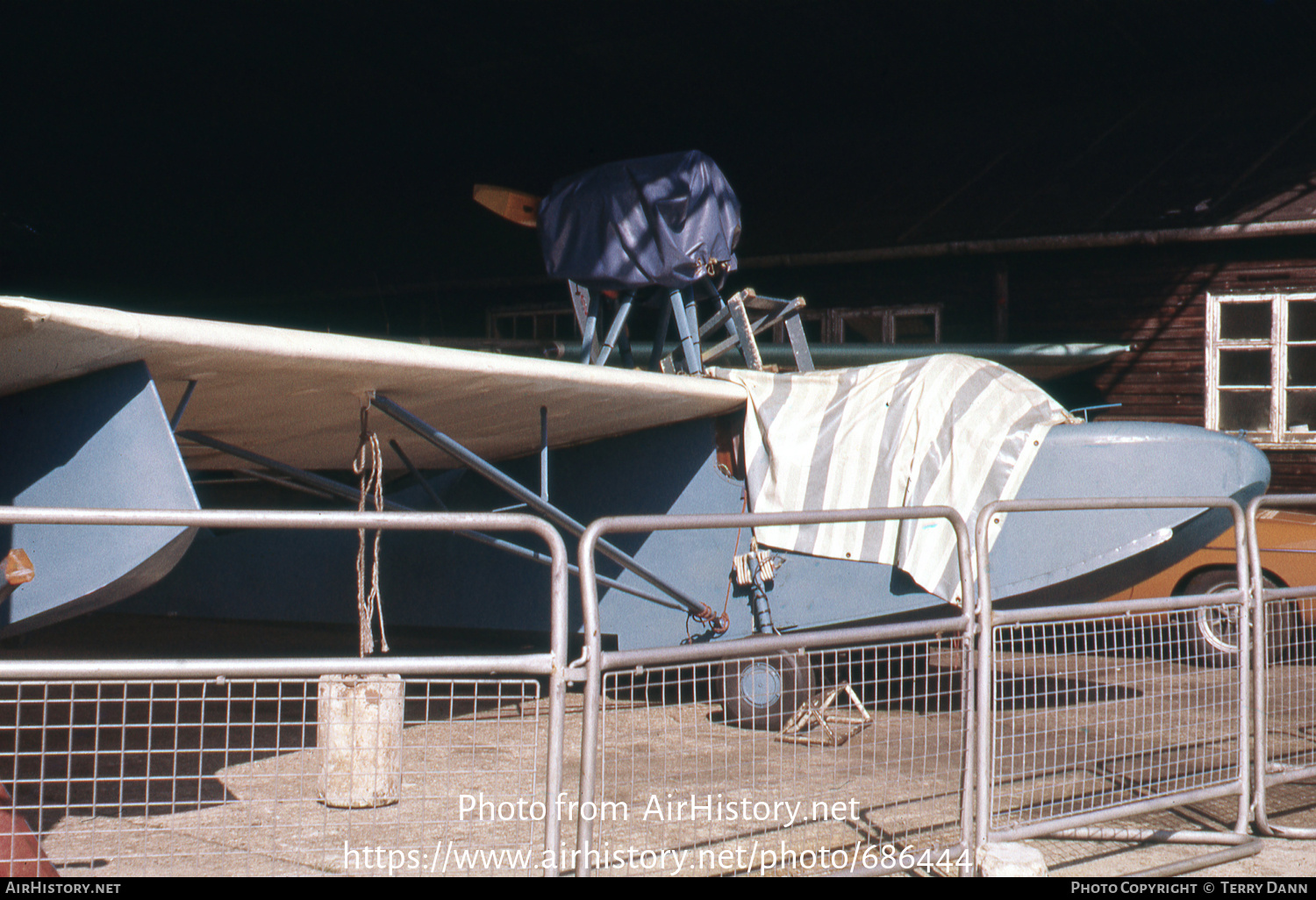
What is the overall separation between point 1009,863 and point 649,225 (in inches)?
160

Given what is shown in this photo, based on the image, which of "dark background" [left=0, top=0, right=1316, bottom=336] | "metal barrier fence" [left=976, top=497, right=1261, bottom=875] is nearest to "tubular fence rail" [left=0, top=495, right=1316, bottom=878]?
"metal barrier fence" [left=976, top=497, right=1261, bottom=875]

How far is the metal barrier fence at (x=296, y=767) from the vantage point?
2.44 m

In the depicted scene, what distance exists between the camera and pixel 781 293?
41.4 feet

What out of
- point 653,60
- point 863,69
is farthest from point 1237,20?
point 653,60

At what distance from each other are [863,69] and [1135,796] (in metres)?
12.0

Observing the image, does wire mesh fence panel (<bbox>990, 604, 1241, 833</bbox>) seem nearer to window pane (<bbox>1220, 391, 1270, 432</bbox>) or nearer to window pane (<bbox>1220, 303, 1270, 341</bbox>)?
window pane (<bbox>1220, 391, 1270, 432</bbox>)

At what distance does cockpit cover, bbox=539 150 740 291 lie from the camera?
6.12 metres

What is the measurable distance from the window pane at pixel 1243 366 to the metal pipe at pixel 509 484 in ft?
23.5

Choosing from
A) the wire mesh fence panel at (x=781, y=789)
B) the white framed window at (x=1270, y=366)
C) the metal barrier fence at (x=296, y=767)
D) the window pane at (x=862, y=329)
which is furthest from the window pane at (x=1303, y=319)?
the metal barrier fence at (x=296, y=767)

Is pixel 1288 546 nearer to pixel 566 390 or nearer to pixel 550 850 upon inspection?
pixel 566 390

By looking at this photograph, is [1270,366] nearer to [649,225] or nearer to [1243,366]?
[1243,366]

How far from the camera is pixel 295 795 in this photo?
4.28 meters

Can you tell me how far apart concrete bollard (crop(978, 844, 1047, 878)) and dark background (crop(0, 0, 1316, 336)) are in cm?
855
